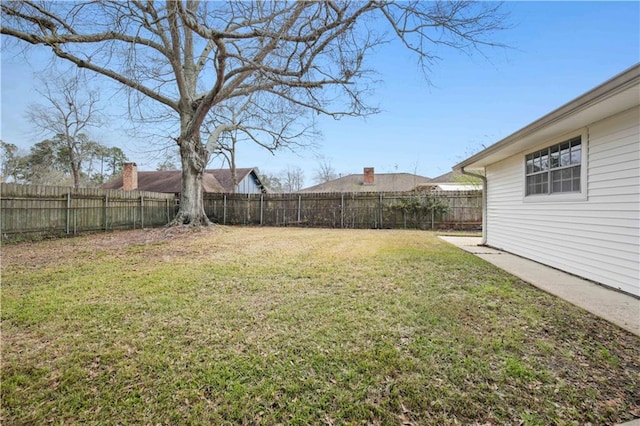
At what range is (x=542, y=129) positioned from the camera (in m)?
4.58

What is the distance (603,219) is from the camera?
163 inches

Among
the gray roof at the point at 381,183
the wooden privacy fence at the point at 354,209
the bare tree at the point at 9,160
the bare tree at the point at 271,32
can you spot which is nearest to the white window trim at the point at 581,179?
the bare tree at the point at 271,32

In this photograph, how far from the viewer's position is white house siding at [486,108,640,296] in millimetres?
3688

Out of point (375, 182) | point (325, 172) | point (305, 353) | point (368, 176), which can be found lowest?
point (305, 353)

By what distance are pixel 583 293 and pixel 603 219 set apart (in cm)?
124

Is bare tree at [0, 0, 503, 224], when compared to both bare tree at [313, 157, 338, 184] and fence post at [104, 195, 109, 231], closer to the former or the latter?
fence post at [104, 195, 109, 231]

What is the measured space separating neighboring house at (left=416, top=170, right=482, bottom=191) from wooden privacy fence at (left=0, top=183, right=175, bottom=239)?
46.1 feet

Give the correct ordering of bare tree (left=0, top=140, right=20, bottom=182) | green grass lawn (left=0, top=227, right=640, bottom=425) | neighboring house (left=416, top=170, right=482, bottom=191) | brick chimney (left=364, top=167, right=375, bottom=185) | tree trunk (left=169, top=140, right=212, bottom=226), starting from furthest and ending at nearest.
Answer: brick chimney (left=364, top=167, right=375, bottom=185) → bare tree (left=0, top=140, right=20, bottom=182) → neighboring house (left=416, top=170, right=482, bottom=191) → tree trunk (left=169, top=140, right=212, bottom=226) → green grass lawn (left=0, top=227, right=640, bottom=425)

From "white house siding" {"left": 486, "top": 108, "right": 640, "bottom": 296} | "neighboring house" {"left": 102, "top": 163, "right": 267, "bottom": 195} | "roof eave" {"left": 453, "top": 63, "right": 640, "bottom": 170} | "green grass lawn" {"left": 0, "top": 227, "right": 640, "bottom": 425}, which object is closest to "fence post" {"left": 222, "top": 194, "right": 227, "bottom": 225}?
"neighboring house" {"left": 102, "top": 163, "right": 267, "bottom": 195}

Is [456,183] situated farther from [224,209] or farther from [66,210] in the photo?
[66,210]

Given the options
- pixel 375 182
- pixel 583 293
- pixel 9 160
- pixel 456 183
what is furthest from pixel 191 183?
pixel 9 160

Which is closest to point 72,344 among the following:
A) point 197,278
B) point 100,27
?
point 197,278

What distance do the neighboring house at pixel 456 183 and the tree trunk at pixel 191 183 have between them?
11072 mm

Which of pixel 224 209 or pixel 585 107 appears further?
pixel 224 209
